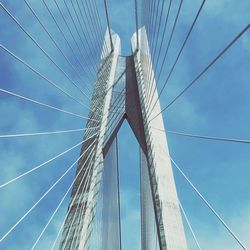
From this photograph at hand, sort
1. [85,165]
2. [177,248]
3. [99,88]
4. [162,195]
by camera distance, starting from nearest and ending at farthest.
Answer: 1. [177,248]
2. [162,195]
3. [85,165]
4. [99,88]

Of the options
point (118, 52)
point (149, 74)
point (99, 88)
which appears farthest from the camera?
point (118, 52)

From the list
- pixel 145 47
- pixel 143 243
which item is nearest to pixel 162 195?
pixel 143 243

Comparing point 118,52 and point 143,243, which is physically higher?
point 118,52

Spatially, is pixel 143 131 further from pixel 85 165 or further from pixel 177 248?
pixel 177 248

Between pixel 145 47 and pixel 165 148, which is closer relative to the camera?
pixel 165 148

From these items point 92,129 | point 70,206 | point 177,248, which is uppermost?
point 92,129

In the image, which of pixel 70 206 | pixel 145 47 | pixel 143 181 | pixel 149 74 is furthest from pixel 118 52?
pixel 70 206

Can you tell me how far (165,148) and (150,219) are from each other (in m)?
2.51

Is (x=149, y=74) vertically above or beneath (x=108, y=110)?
above

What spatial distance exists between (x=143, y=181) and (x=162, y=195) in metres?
3.69

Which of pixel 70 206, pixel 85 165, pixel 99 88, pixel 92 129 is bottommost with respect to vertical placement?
pixel 70 206

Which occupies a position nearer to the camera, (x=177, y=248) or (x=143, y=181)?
(x=177, y=248)

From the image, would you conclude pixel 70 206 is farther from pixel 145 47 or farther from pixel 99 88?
pixel 145 47

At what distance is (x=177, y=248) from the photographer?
825 cm
